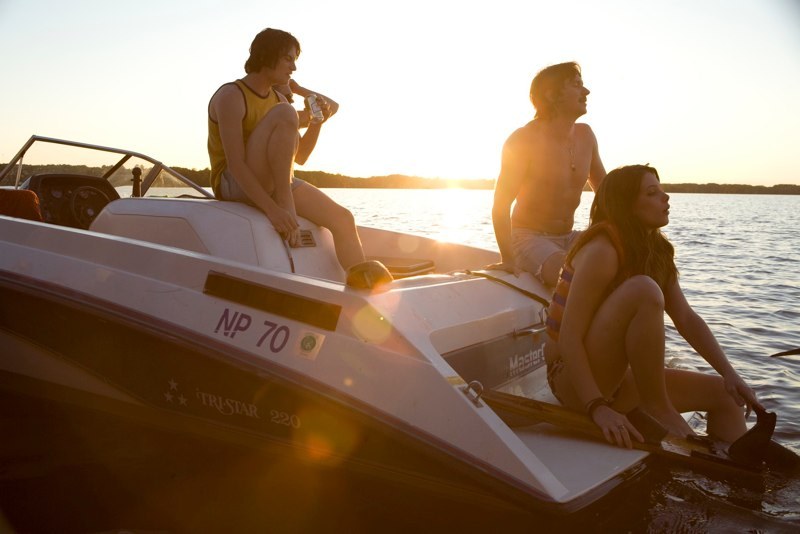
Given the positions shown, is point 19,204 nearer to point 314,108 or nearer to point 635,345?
point 314,108

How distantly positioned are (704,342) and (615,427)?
639 millimetres

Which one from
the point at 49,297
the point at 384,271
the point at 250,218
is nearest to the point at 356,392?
the point at 384,271

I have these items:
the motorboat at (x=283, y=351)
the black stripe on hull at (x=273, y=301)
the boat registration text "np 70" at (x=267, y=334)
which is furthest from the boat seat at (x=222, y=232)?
the boat registration text "np 70" at (x=267, y=334)

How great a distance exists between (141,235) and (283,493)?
4.75 feet

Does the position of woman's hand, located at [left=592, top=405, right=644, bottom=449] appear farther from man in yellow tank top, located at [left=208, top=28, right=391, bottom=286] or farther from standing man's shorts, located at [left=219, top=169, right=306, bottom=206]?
standing man's shorts, located at [left=219, top=169, right=306, bottom=206]

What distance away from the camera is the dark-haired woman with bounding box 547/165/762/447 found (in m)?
2.71

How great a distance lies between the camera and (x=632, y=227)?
2.87m

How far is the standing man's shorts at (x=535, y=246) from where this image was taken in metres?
3.89

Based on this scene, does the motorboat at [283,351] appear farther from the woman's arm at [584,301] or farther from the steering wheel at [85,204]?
the steering wheel at [85,204]

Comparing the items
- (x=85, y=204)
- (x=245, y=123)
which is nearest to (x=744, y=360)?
(x=245, y=123)

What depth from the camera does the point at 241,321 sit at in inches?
106

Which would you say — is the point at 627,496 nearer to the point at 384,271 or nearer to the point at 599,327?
the point at 599,327

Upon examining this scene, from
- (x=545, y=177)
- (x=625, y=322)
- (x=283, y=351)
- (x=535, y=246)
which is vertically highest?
(x=545, y=177)

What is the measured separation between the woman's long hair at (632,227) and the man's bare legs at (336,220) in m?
1.20
